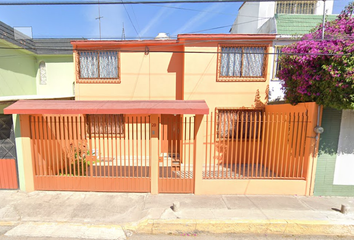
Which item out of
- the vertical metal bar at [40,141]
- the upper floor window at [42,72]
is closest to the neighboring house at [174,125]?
the vertical metal bar at [40,141]

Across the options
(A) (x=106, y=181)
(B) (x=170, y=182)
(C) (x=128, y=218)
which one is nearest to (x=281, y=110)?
(B) (x=170, y=182)

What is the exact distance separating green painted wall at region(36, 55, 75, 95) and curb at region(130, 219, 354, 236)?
9592mm

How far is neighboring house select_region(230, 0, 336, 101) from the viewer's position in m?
6.50

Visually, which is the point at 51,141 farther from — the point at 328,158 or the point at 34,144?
the point at 328,158

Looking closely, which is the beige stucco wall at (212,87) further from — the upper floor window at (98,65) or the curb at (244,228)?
the curb at (244,228)

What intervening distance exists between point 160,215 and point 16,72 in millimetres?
10140

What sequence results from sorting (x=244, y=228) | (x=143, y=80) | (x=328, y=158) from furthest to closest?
(x=143, y=80)
(x=328, y=158)
(x=244, y=228)

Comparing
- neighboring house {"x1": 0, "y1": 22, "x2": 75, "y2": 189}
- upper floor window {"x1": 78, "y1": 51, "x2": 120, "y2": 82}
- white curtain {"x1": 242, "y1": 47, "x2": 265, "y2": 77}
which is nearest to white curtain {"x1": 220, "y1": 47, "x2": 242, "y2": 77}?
white curtain {"x1": 242, "y1": 47, "x2": 265, "y2": 77}

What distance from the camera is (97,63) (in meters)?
6.83

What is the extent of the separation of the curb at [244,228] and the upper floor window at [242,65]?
4886 mm

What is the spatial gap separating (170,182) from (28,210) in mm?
3309

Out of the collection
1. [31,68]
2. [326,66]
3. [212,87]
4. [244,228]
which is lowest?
[244,228]

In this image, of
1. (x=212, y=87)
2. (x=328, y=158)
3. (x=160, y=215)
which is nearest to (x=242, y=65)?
(x=212, y=87)

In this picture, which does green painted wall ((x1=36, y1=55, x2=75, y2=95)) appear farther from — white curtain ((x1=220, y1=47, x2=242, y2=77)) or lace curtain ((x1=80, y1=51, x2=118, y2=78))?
white curtain ((x1=220, y1=47, x2=242, y2=77))
